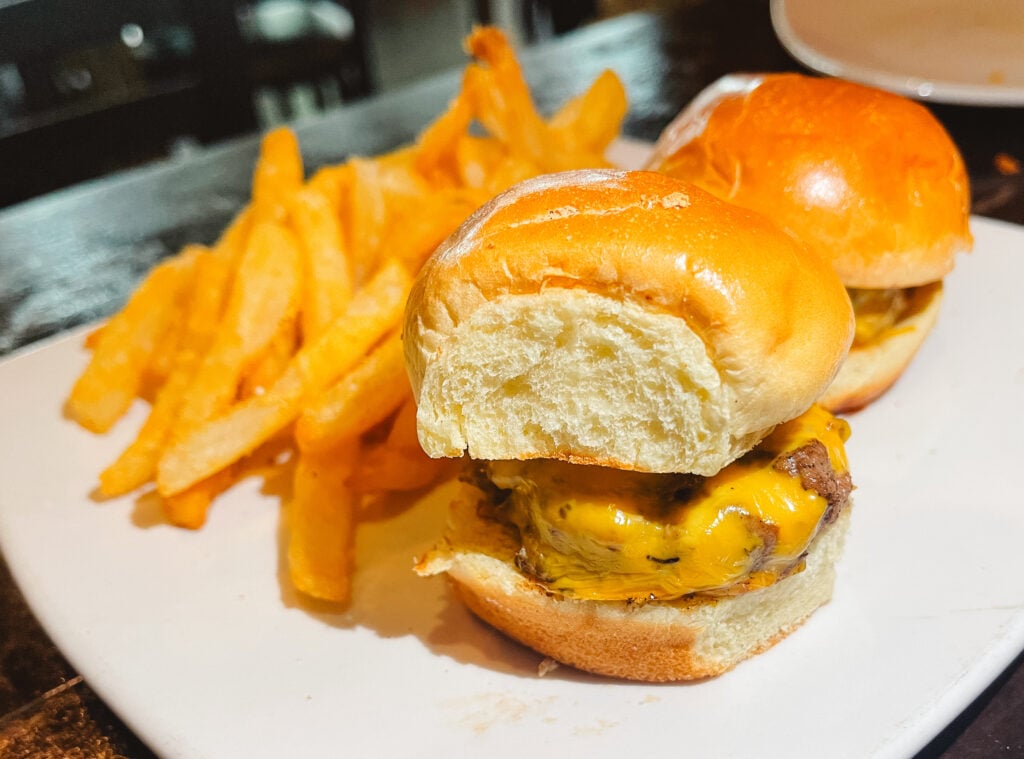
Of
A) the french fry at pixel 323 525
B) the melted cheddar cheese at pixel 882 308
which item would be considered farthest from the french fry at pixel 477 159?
the melted cheddar cheese at pixel 882 308

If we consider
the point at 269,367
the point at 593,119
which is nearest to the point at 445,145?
the point at 593,119

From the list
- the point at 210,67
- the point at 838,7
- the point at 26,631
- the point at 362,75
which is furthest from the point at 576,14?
the point at 26,631

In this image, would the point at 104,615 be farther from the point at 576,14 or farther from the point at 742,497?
the point at 576,14

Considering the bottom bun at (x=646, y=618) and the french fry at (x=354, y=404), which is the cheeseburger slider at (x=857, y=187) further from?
the french fry at (x=354, y=404)

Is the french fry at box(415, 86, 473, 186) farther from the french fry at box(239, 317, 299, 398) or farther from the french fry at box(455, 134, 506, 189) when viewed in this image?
the french fry at box(239, 317, 299, 398)

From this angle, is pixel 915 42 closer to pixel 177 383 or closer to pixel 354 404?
pixel 354 404

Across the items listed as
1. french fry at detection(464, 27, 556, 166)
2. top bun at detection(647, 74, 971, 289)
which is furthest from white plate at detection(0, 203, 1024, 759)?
french fry at detection(464, 27, 556, 166)
